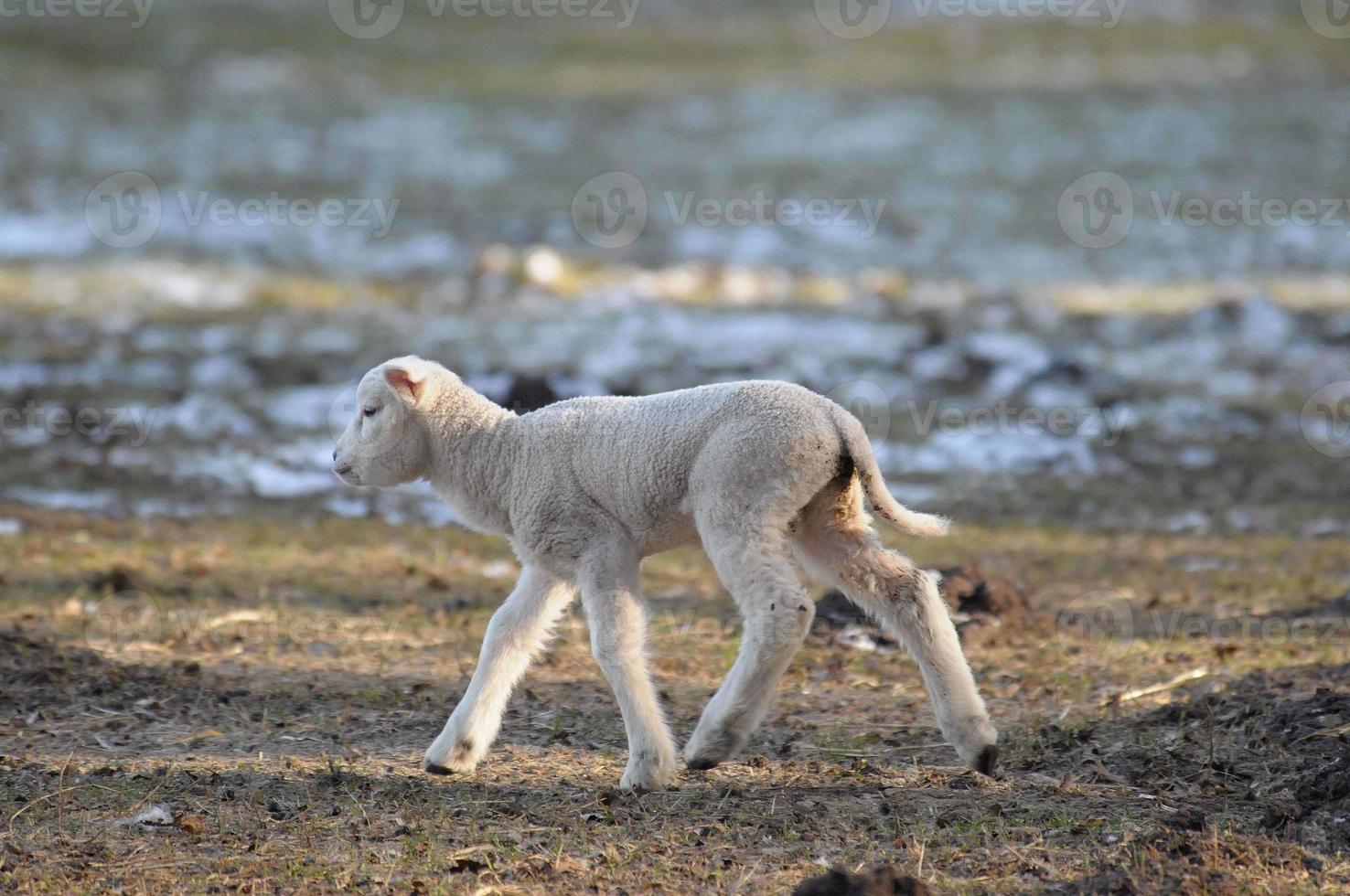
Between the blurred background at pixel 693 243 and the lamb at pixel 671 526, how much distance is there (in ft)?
18.3

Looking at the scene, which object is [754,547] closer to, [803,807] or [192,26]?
[803,807]

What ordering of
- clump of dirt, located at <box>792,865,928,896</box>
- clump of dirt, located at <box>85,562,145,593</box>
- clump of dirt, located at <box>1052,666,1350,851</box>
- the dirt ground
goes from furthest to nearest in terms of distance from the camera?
clump of dirt, located at <box>85,562,145,593</box>
clump of dirt, located at <box>1052,666,1350,851</box>
the dirt ground
clump of dirt, located at <box>792,865,928,896</box>

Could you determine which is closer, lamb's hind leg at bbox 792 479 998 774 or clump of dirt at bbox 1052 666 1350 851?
clump of dirt at bbox 1052 666 1350 851

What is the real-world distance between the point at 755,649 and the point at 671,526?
78cm

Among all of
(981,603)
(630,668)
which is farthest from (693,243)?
(630,668)

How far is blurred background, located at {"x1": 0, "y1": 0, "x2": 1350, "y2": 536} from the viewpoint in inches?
523

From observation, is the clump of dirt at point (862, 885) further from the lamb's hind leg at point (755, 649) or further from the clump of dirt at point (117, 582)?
the clump of dirt at point (117, 582)

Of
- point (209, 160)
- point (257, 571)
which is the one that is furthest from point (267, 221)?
point (257, 571)

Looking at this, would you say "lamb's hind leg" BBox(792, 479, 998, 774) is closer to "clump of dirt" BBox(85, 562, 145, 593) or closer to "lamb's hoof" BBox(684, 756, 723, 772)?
"lamb's hoof" BBox(684, 756, 723, 772)

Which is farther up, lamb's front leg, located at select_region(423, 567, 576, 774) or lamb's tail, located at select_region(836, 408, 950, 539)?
lamb's tail, located at select_region(836, 408, 950, 539)

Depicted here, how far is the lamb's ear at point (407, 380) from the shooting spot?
6543mm

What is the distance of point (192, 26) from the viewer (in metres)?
34.8

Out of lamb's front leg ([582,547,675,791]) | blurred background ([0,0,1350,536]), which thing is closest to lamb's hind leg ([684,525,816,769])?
lamb's front leg ([582,547,675,791])

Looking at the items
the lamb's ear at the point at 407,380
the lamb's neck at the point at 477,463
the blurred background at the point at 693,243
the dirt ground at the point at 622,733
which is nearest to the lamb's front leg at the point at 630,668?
the dirt ground at the point at 622,733
